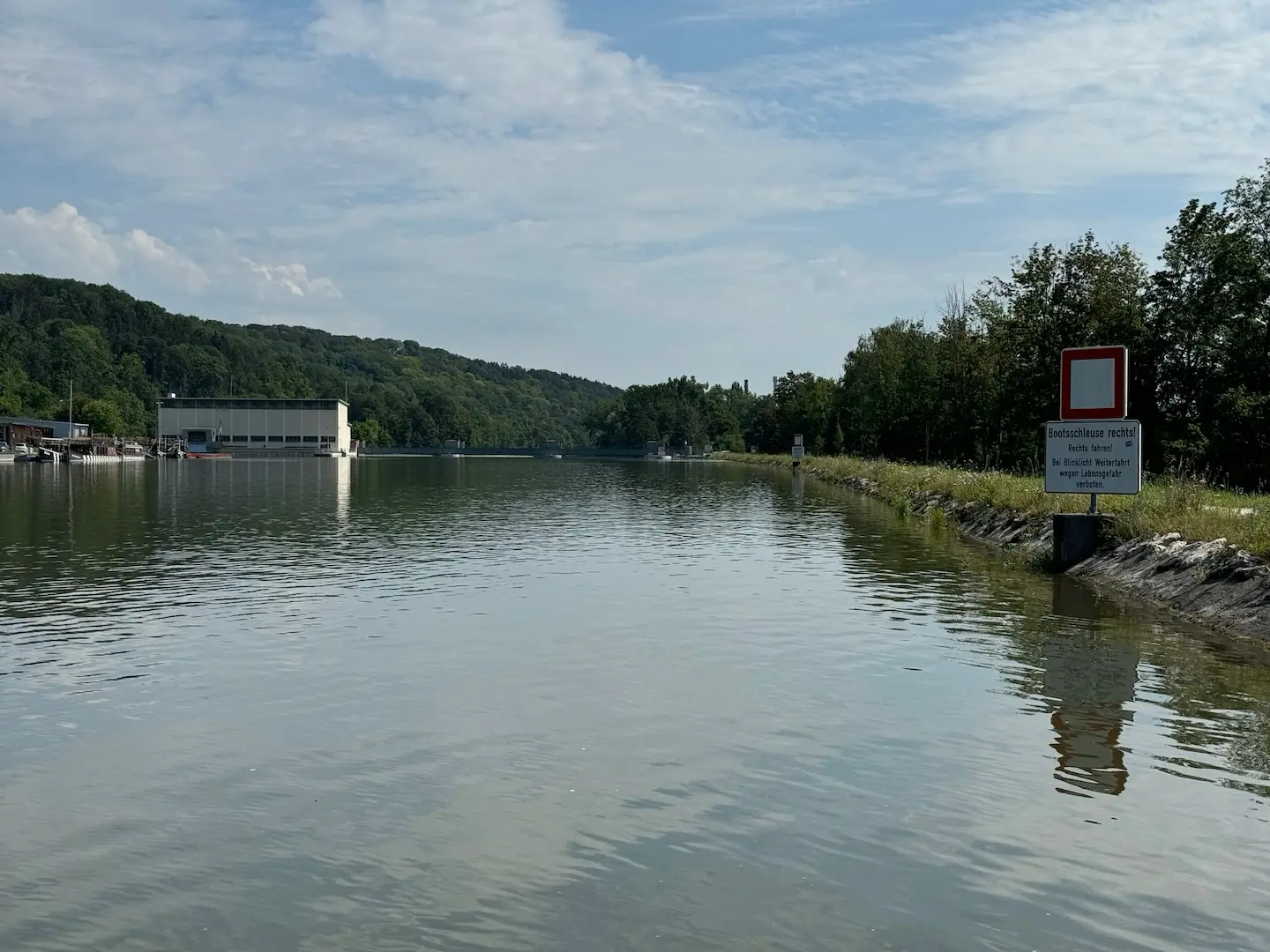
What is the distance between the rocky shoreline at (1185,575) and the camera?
17078 millimetres

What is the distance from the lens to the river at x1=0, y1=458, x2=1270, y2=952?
683cm

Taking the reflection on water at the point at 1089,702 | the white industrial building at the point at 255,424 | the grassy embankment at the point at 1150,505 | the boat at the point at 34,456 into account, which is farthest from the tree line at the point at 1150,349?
the white industrial building at the point at 255,424

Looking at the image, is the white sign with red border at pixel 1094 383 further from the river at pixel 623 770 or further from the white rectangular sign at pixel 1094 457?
the river at pixel 623 770

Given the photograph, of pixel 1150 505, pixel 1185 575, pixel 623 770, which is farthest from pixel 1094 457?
pixel 623 770

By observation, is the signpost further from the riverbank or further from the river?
the river

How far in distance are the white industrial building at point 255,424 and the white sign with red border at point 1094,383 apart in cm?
17625

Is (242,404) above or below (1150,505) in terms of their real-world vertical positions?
above

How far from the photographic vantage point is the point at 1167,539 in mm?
21781

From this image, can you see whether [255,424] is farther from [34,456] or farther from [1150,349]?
[1150,349]

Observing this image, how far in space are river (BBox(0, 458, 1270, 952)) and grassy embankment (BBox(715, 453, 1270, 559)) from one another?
2.64 m

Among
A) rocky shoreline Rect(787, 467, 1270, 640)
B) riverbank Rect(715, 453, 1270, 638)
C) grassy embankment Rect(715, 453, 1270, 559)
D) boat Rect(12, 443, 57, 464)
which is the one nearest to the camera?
rocky shoreline Rect(787, 467, 1270, 640)

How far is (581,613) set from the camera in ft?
61.1

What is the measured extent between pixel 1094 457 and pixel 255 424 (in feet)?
609

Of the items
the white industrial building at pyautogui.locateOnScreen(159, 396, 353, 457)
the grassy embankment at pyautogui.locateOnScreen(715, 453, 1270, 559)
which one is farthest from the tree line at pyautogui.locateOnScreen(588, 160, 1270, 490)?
the white industrial building at pyautogui.locateOnScreen(159, 396, 353, 457)
